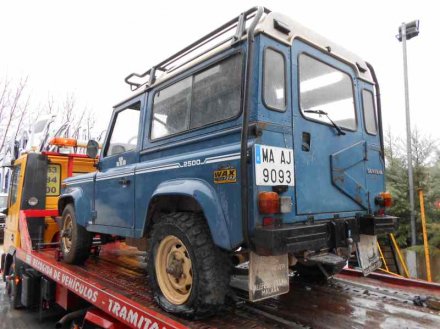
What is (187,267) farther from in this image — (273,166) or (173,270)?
(273,166)

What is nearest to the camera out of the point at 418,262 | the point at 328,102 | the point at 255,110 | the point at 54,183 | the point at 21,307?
the point at 255,110

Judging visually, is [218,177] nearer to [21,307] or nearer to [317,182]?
[317,182]

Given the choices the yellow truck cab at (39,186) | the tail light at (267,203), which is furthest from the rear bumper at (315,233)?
the yellow truck cab at (39,186)

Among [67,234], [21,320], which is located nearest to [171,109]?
[67,234]

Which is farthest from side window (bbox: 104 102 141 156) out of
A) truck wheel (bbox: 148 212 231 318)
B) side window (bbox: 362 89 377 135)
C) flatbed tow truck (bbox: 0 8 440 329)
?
side window (bbox: 362 89 377 135)

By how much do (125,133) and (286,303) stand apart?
A: 2.81 meters

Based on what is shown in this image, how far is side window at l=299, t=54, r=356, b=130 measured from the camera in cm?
331

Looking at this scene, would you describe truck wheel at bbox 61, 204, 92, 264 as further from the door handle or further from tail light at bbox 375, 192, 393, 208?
tail light at bbox 375, 192, 393, 208

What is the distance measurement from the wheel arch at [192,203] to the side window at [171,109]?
667mm

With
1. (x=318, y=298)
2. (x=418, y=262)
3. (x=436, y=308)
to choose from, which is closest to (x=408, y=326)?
(x=436, y=308)

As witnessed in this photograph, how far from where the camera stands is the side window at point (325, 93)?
3.31 meters

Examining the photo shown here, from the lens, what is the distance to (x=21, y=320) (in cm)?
585

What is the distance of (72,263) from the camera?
5.03 meters

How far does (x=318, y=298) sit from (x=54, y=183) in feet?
17.3
